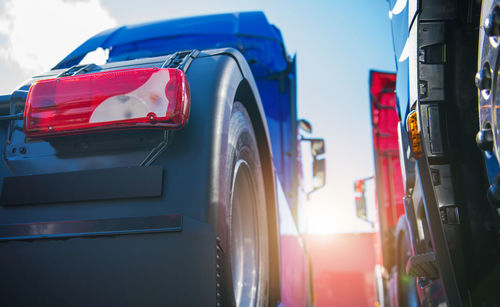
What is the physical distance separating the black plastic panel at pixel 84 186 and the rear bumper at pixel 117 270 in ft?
0.32

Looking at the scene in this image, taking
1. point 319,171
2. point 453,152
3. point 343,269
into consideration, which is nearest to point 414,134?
point 453,152

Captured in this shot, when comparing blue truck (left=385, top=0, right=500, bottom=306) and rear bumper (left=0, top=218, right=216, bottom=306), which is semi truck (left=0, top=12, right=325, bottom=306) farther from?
blue truck (left=385, top=0, right=500, bottom=306)

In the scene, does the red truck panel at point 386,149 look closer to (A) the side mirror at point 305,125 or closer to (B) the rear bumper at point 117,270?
(A) the side mirror at point 305,125

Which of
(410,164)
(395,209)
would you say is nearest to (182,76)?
(410,164)

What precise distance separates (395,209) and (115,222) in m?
5.45

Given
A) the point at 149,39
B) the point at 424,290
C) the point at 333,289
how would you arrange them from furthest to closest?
the point at 333,289 → the point at 149,39 → the point at 424,290

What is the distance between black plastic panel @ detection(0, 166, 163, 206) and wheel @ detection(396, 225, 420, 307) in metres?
2.01

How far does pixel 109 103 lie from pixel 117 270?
1.33ft

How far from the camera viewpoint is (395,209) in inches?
228

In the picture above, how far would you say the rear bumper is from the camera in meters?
0.94

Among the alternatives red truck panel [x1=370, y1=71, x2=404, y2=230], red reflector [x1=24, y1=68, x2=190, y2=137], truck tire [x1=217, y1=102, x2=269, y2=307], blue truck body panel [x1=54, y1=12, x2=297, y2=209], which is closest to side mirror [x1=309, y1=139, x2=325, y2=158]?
red truck panel [x1=370, y1=71, x2=404, y2=230]

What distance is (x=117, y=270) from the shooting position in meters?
0.95

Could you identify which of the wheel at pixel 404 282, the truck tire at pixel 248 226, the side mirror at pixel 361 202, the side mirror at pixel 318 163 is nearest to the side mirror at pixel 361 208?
the side mirror at pixel 361 202

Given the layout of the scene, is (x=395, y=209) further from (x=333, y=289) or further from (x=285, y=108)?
(x=333, y=289)
